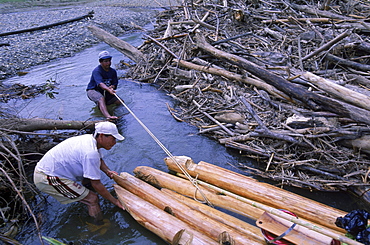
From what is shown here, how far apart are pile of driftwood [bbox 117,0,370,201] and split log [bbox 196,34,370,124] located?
0.02m

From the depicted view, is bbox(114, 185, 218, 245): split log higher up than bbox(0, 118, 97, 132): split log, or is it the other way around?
bbox(0, 118, 97, 132): split log

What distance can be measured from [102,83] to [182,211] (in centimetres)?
444

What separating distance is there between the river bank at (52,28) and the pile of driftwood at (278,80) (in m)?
2.97

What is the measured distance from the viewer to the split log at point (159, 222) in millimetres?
3338

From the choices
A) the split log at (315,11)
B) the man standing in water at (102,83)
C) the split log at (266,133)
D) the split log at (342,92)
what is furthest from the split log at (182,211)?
the split log at (315,11)

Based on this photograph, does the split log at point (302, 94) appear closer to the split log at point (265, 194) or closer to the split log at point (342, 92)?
the split log at point (342, 92)

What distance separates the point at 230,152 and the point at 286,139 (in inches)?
45.8

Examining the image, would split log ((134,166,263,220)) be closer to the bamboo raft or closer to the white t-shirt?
the bamboo raft

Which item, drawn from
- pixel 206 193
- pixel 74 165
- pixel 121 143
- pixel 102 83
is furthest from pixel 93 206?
pixel 102 83

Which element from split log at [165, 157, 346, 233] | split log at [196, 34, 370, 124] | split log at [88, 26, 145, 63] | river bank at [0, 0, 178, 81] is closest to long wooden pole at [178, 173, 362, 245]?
split log at [165, 157, 346, 233]

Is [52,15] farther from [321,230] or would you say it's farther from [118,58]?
[321,230]

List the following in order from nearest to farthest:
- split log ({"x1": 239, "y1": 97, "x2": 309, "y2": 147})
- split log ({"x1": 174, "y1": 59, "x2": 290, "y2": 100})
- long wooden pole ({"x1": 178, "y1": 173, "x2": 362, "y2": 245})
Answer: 1. long wooden pole ({"x1": 178, "y1": 173, "x2": 362, "y2": 245})
2. split log ({"x1": 239, "y1": 97, "x2": 309, "y2": 147})
3. split log ({"x1": 174, "y1": 59, "x2": 290, "y2": 100})

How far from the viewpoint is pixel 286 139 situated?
512 centimetres

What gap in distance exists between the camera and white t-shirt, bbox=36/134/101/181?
3.83m
